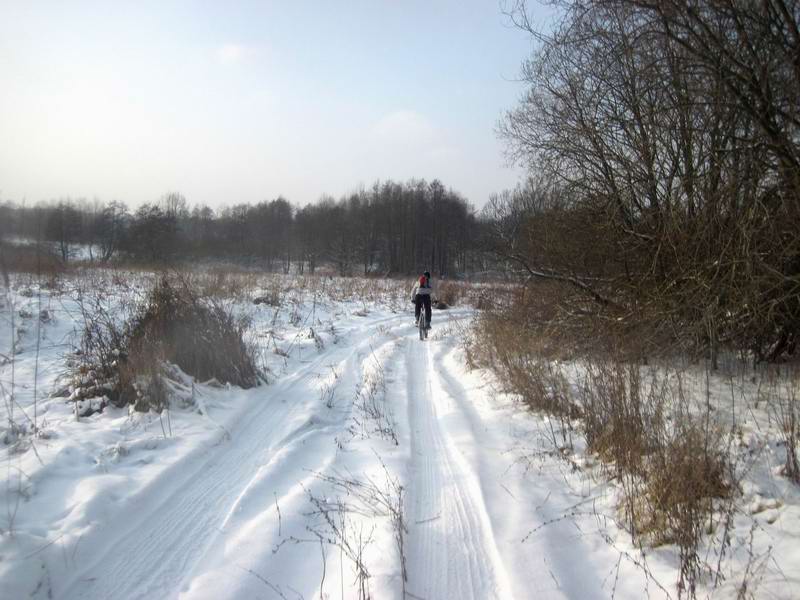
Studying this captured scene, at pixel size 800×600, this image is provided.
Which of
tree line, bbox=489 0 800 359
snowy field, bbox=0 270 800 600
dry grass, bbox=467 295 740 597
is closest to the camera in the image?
snowy field, bbox=0 270 800 600

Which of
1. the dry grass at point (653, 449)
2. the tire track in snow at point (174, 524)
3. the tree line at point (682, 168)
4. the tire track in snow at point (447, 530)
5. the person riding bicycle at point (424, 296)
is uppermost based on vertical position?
the tree line at point (682, 168)

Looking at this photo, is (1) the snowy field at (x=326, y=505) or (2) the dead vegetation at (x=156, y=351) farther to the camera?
(2) the dead vegetation at (x=156, y=351)

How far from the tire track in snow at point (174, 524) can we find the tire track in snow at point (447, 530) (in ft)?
4.64

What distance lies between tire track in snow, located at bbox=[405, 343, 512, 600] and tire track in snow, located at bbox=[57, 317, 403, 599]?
4.64ft

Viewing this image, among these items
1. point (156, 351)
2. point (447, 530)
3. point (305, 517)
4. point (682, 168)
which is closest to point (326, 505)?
point (305, 517)

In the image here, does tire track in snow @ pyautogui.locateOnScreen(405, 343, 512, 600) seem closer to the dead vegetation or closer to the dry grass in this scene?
the dry grass

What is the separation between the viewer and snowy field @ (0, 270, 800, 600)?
97.3 inches

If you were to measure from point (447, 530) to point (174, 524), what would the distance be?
1963mm

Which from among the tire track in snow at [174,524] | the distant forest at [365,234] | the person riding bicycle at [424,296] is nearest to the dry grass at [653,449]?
the tire track in snow at [174,524]

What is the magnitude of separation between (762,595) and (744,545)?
1.31 ft

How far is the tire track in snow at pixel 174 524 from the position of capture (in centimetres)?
249

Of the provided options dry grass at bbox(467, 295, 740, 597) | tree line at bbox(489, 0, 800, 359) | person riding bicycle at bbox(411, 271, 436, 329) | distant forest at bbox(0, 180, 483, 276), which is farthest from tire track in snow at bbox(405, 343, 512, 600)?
distant forest at bbox(0, 180, 483, 276)

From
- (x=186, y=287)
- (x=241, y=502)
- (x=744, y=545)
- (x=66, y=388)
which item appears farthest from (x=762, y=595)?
(x=186, y=287)

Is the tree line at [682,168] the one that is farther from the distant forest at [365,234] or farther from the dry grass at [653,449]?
the distant forest at [365,234]
